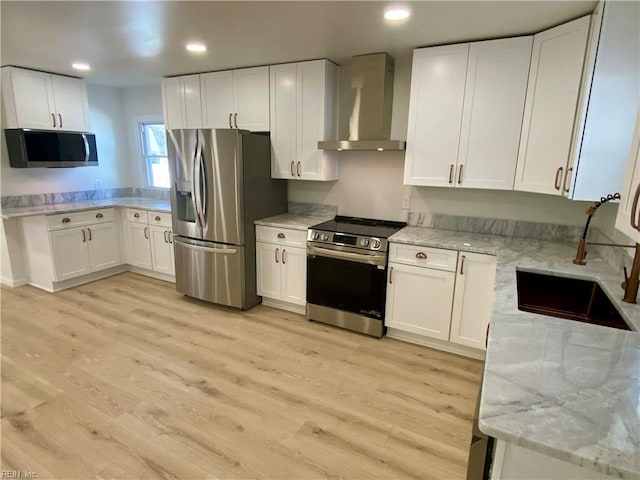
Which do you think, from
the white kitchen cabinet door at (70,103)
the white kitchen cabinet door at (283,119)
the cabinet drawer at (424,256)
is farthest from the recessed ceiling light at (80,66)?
the cabinet drawer at (424,256)

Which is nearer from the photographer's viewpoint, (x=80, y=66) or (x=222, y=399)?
(x=222, y=399)

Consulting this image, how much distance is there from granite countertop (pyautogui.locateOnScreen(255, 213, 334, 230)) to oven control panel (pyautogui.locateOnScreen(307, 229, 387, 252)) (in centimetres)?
16

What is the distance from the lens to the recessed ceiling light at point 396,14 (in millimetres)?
2121

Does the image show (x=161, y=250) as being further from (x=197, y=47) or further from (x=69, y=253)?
(x=197, y=47)

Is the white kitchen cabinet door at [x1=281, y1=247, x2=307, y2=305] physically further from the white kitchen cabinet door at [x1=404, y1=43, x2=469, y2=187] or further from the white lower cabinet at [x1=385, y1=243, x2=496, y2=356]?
the white kitchen cabinet door at [x1=404, y1=43, x2=469, y2=187]

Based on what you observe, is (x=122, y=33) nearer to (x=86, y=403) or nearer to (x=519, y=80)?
(x=86, y=403)

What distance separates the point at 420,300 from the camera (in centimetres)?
290

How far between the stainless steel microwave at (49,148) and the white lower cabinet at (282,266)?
2568 mm

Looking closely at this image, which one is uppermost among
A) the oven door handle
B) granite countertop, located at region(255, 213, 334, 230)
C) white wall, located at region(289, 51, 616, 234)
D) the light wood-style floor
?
white wall, located at region(289, 51, 616, 234)

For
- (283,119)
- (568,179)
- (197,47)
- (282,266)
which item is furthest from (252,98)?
(568,179)

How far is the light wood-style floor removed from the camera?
1.84m

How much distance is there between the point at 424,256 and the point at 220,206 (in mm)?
1959

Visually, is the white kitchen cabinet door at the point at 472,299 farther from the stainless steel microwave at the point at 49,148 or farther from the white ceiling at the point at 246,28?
the stainless steel microwave at the point at 49,148

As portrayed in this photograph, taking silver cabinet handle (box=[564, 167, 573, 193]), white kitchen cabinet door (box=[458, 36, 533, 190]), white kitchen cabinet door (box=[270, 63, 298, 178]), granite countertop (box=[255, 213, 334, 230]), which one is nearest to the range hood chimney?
white kitchen cabinet door (box=[270, 63, 298, 178])
